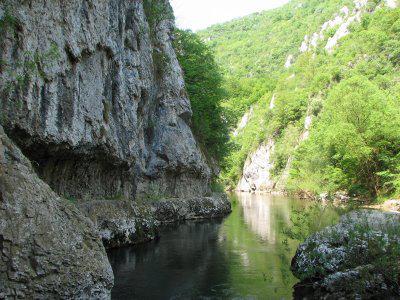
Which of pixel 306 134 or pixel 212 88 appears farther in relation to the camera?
pixel 306 134

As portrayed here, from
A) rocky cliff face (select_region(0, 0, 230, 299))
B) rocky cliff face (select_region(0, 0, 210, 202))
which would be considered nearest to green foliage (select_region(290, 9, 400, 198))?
rocky cliff face (select_region(0, 0, 230, 299))

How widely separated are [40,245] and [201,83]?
104ft

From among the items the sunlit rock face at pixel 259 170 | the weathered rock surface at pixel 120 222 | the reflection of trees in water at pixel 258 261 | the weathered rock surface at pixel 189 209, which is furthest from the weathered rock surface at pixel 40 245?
the sunlit rock face at pixel 259 170

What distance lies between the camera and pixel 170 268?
1427cm

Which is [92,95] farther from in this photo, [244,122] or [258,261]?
[244,122]

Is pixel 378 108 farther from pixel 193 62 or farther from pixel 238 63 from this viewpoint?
pixel 238 63

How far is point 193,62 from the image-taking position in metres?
39.0

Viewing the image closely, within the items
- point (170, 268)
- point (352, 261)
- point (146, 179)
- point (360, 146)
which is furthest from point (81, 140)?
point (360, 146)

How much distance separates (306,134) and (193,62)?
4339 cm

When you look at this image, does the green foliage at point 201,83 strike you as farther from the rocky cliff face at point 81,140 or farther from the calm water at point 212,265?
the calm water at point 212,265

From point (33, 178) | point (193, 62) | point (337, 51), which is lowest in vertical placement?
point (33, 178)

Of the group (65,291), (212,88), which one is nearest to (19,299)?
(65,291)

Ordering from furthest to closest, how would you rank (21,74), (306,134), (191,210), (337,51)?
1. (337,51)
2. (306,134)
3. (191,210)
4. (21,74)

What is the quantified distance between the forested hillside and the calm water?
61.9 ft
